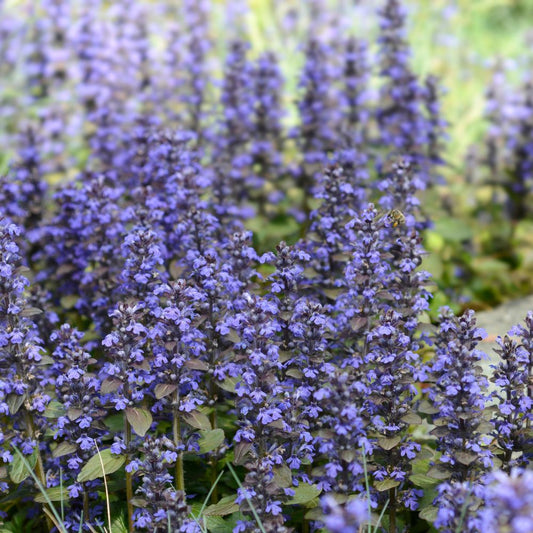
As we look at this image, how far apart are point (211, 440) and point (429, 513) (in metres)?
1.28

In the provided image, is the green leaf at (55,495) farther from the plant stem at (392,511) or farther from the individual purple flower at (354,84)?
the individual purple flower at (354,84)

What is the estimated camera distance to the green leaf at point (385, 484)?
437cm

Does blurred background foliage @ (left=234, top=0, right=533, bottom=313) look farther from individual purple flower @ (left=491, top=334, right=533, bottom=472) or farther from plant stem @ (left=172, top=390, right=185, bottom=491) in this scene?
plant stem @ (left=172, top=390, right=185, bottom=491)

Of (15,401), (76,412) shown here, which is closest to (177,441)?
(76,412)

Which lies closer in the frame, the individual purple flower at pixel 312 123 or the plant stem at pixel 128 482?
the plant stem at pixel 128 482

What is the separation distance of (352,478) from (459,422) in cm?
66

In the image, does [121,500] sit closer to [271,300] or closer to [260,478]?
[260,478]

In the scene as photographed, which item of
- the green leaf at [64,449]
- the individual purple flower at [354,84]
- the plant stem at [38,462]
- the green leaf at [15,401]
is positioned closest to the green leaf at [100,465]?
the green leaf at [64,449]

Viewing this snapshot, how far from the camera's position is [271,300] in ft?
15.1

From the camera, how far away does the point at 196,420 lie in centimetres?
449

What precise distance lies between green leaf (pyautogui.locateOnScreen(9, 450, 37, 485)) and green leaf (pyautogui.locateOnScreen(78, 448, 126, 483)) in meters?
0.38

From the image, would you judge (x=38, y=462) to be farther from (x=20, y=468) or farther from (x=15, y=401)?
(x=15, y=401)

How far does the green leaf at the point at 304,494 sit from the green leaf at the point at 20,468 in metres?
1.53

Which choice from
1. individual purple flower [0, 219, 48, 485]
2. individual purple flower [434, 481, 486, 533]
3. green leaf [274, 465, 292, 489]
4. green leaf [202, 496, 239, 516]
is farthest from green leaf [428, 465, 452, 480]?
individual purple flower [0, 219, 48, 485]
